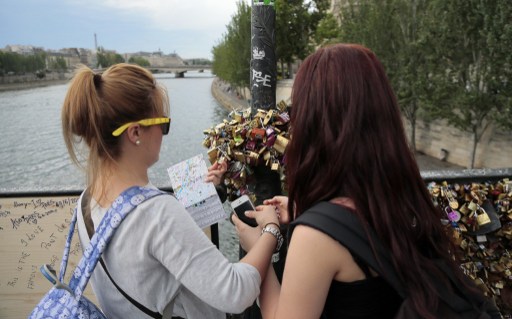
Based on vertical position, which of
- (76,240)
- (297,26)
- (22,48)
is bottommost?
(76,240)

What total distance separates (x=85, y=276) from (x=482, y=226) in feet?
7.00

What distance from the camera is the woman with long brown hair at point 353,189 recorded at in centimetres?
114

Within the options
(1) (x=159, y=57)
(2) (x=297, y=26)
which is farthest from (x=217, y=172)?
(1) (x=159, y=57)

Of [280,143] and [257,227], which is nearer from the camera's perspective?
[257,227]

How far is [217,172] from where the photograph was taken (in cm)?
214

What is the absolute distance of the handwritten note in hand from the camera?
74.9 inches

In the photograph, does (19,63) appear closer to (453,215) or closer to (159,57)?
(159,57)

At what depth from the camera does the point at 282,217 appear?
5.75 feet

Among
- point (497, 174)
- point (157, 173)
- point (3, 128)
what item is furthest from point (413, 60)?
point (3, 128)

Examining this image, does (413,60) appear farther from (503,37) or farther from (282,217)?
(282,217)

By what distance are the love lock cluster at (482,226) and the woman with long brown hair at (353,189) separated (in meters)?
1.28

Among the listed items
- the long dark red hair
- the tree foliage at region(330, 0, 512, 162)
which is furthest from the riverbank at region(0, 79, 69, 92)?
the long dark red hair

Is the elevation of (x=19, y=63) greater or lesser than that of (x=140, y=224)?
lesser

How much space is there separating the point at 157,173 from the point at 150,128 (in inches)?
676
